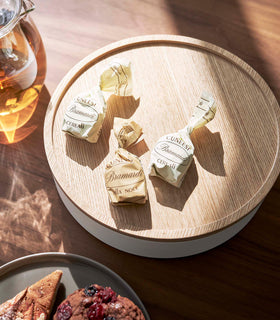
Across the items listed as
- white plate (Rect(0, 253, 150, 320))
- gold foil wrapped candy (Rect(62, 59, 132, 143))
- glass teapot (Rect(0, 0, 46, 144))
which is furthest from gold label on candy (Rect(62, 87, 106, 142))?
white plate (Rect(0, 253, 150, 320))

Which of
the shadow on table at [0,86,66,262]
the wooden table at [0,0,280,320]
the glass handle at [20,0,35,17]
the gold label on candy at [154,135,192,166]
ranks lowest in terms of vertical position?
the shadow on table at [0,86,66,262]

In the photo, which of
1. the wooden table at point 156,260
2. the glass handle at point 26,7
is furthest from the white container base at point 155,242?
the glass handle at point 26,7

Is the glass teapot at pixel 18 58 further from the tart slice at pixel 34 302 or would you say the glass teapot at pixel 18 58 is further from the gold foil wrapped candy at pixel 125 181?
the tart slice at pixel 34 302

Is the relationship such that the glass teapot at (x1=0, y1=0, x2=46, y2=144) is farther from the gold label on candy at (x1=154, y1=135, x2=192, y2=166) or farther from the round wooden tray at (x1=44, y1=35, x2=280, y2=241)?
the gold label on candy at (x1=154, y1=135, x2=192, y2=166)

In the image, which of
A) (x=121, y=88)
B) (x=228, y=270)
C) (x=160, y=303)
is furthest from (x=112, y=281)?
(x=121, y=88)

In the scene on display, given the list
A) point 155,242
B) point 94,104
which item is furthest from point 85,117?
point 155,242
